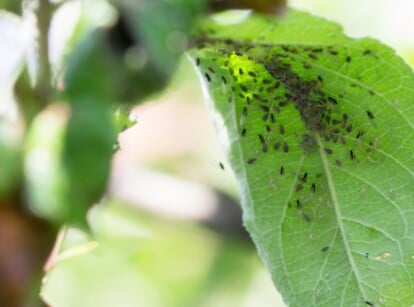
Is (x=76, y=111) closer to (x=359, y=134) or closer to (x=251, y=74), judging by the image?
(x=251, y=74)

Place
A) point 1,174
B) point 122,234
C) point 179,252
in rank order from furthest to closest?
point 179,252 < point 122,234 < point 1,174

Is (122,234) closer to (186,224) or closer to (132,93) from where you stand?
(186,224)

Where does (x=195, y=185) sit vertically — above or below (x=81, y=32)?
below

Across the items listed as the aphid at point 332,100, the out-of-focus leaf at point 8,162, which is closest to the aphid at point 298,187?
the aphid at point 332,100

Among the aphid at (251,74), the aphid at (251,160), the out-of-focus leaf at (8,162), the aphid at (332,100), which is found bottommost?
the aphid at (251,160)

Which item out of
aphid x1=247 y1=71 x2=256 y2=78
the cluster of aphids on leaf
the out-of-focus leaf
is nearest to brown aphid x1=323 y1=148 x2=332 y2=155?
the cluster of aphids on leaf

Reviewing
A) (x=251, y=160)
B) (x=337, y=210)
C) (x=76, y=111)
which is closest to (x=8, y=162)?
(x=76, y=111)

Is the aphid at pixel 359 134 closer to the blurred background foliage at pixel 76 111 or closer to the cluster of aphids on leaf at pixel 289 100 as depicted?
the cluster of aphids on leaf at pixel 289 100

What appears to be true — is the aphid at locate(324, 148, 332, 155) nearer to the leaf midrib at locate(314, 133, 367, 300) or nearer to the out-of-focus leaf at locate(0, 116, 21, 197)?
the leaf midrib at locate(314, 133, 367, 300)

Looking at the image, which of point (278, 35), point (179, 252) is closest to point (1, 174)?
point (278, 35)
